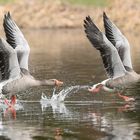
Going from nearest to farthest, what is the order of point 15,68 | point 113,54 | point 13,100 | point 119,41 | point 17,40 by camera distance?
point 15,68 → point 113,54 → point 13,100 → point 17,40 → point 119,41

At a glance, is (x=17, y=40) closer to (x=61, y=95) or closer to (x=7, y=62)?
(x=7, y=62)

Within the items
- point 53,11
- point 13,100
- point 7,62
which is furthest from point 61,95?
point 53,11

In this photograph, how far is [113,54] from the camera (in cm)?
2038

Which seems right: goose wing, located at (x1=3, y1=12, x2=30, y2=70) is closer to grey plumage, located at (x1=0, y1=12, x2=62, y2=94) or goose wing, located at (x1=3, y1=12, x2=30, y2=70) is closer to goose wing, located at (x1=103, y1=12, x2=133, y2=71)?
grey plumage, located at (x1=0, y1=12, x2=62, y2=94)

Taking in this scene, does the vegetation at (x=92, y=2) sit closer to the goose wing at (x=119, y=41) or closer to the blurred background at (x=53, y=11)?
the blurred background at (x=53, y=11)

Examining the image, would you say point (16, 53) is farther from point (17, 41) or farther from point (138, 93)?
point (138, 93)

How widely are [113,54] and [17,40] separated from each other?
274 cm

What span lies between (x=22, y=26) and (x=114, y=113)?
47.7 metres

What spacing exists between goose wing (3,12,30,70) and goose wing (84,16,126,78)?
1.85m

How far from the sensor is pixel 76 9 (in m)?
66.6

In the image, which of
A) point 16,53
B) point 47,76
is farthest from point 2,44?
point 47,76

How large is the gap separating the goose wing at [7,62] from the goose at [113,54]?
2297 mm

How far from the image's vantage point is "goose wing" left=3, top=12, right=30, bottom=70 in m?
20.2

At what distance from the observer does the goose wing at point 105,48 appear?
20.3 meters
